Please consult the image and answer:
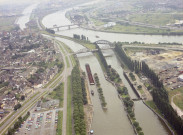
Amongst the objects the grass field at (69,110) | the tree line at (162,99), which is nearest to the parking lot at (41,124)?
the grass field at (69,110)

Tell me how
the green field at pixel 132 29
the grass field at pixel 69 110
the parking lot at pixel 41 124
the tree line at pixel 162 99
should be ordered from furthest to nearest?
the green field at pixel 132 29, the parking lot at pixel 41 124, the grass field at pixel 69 110, the tree line at pixel 162 99

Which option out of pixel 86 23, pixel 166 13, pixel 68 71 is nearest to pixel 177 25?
pixel 166 13

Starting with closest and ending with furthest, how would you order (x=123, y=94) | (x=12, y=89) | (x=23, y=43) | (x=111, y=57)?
1. (x=123, y=94)
2. (x=12, y=89)
3. (x=111, y=57)
4. (x=23, y=43)

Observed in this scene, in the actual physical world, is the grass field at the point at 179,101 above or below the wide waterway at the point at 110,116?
above

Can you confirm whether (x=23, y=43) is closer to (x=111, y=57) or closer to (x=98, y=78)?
(x=111, y=57)

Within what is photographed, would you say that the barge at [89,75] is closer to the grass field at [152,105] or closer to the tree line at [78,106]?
the tree line at [78,106]

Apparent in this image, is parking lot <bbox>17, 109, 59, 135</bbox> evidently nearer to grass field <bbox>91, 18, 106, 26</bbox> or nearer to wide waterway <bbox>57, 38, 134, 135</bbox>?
wide waterway <bbox>57, 38, 134, 135</bbox>

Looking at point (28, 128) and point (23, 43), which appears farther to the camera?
point (23, 43)
